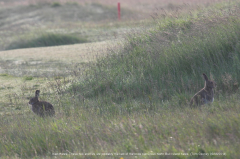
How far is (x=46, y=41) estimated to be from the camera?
17766mm

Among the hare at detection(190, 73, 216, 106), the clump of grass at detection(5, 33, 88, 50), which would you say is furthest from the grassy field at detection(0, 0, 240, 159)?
the clump of grass at detection(5, 33, 88, 50)

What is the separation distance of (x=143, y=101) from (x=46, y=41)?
11892 mm

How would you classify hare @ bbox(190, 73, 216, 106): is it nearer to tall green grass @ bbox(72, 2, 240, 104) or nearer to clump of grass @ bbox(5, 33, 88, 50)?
tall green grass @ bbox(72, 2, 240, 104)

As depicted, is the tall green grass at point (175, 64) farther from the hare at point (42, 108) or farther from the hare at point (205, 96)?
the hare at point (42, 108)

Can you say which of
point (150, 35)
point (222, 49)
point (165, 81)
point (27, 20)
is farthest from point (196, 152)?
point (27, 20)

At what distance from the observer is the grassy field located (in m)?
4.77

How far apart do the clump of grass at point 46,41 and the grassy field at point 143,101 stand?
6.26 m

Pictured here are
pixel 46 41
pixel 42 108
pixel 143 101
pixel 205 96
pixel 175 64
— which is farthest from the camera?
pixel 46 41

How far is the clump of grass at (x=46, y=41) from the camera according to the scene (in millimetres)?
17703

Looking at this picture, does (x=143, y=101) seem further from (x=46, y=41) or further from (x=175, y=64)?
(x=46, y=41)

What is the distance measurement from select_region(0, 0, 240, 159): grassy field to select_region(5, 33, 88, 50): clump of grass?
6.26 meters

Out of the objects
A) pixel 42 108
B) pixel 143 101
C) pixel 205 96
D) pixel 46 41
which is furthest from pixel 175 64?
pixel 46 41

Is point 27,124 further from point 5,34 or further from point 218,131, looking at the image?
point 5,34

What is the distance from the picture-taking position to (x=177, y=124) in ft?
16.7
